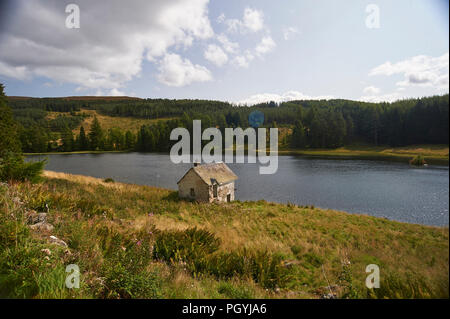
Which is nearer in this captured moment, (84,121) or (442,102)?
(442,102)

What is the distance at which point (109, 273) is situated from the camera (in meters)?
4.06

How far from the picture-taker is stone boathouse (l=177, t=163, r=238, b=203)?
21453 millimetres

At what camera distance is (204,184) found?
21375mm

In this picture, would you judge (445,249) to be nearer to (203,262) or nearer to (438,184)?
(203,262)

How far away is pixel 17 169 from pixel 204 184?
1351 cm

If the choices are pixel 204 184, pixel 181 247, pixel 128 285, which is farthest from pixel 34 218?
pixel 204 184

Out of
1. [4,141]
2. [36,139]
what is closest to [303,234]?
[4,141]

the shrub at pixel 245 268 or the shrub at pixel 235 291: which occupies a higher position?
the shrub at pixel 235 291

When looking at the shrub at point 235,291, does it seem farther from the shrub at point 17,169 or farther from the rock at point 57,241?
the shrub at point 17,169

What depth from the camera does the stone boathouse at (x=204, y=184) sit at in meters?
21.5

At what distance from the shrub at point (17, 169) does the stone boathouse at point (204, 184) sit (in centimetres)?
1202

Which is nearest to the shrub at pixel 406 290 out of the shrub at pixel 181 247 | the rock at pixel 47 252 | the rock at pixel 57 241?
the shrub at pixel 181 247

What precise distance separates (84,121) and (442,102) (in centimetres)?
14867

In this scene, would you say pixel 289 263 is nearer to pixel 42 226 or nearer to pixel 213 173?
pixel 42 226
